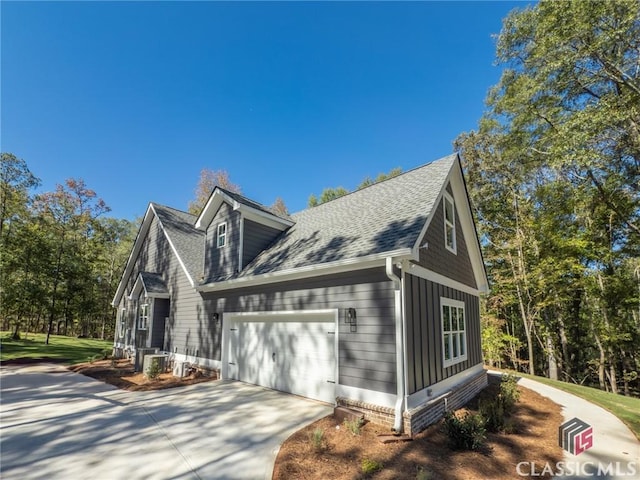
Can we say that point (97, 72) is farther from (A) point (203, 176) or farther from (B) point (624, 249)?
(B) point (624, 249)

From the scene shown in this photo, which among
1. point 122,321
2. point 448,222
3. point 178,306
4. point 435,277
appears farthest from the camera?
point 122,321

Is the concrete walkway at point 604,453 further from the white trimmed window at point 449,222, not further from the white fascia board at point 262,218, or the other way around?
the white fascia board at point 262,218

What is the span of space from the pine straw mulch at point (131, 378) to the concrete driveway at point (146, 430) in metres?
0.57

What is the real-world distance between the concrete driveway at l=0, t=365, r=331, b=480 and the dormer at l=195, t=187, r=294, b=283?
3.76 meters

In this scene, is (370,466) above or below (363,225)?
below

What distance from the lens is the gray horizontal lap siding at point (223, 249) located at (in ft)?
33.5

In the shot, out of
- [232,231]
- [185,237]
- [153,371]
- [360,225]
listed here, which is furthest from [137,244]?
[360,225]

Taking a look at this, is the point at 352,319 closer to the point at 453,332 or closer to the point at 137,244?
the point at 453,332

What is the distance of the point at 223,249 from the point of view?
10711mm

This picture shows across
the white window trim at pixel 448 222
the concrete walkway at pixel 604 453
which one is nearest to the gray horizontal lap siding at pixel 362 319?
the concrete walkway at pixel 604 453

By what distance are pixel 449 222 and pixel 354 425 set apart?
6019 mm

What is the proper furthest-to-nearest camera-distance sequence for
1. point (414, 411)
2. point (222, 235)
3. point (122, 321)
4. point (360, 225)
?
point (122, 321) < point (222, 235) < point (360, 225) < point (414, 411)

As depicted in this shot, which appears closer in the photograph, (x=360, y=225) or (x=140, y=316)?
(x=360, y=225)

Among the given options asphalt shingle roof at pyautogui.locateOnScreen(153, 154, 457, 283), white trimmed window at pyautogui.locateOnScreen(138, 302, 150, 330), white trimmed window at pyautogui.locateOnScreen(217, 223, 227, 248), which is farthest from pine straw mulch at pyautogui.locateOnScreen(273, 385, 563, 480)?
white trimmed window at pyautogui.locateOnScreen(138, 302, 150, 330)
